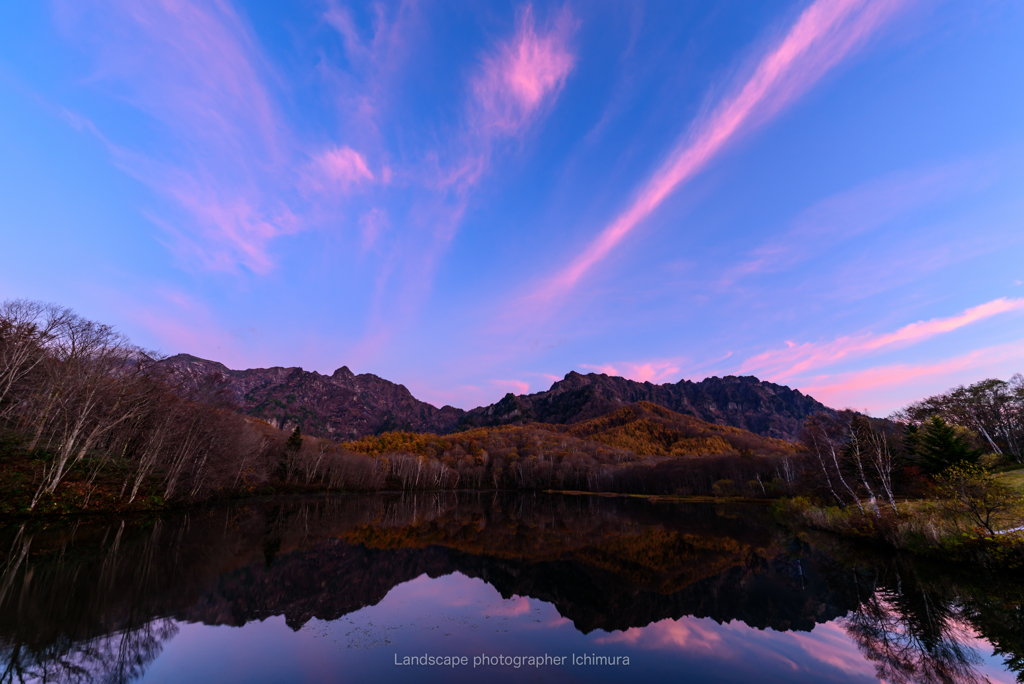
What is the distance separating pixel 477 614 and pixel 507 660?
462 cm

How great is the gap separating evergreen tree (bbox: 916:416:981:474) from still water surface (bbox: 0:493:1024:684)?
20.0m

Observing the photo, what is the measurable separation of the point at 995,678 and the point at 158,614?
81.1 feet

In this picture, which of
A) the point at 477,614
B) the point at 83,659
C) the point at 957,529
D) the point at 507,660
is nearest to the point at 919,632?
the point at 957,529

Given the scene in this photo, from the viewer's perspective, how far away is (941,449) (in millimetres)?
37188

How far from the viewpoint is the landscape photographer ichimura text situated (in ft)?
34.6

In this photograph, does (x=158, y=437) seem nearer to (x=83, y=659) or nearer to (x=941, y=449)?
(x=83, y=659)

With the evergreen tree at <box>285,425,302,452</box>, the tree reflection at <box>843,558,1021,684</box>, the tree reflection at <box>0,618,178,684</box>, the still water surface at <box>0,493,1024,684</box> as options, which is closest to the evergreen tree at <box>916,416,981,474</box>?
the still water surface at <box>0,493,1024,684</box>

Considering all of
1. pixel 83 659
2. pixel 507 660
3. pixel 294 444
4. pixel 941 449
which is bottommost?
pixel 507 660

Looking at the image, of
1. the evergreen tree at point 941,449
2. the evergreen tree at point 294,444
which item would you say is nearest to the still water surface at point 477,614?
the evergreen tree at point 941,449

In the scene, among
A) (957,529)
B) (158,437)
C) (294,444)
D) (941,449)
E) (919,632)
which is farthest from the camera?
(294,444)

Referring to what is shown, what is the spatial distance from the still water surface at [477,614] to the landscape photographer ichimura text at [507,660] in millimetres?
87

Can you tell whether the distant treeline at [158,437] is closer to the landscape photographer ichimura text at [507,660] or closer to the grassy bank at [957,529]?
the grassy bank at [957,529]

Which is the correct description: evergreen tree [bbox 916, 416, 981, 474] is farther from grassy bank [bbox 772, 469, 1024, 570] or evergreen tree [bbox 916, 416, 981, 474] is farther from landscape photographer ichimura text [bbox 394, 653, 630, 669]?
landscape photographer ichimura text [bbox 394, 653, 630, 669]

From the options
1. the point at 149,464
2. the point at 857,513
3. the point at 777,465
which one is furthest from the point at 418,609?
the point at 777,465
